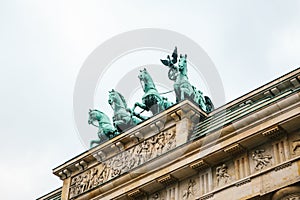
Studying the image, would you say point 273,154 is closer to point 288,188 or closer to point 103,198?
point 288,188

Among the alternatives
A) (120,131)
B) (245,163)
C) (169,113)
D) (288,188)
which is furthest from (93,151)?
(288,188)

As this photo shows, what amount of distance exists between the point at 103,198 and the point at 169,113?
3586 millimetres

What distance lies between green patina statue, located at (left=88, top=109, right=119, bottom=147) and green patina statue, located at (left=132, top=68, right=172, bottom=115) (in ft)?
4.16

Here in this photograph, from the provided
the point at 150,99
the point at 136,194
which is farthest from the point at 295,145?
the point at 150,99

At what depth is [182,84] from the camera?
79.7ft

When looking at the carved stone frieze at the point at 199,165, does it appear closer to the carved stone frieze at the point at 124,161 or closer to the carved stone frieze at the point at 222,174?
the carved stone frieze at the point at 222,174

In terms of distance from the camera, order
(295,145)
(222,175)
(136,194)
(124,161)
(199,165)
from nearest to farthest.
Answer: (295,145) < (222,175) < (199,165) < (136,194) < (124,161)

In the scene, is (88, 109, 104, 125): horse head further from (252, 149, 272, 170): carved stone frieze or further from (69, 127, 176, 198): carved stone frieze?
(252, 149, 272, 170): carved stone frieze

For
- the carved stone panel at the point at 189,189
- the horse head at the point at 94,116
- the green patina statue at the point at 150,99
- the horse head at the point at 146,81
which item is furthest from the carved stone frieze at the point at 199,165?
the horse head at the point at 94,116

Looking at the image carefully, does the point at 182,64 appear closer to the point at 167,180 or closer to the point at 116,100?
the point at 116,100

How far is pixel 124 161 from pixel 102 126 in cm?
392

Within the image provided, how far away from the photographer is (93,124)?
2719 centimetres

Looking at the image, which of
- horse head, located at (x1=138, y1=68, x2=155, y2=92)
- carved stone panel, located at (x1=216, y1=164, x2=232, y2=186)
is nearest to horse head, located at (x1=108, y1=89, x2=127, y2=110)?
horse head, located at (x1=138, y1=68, x2=155, y2=92)

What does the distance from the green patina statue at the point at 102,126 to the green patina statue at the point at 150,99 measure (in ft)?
4.16
